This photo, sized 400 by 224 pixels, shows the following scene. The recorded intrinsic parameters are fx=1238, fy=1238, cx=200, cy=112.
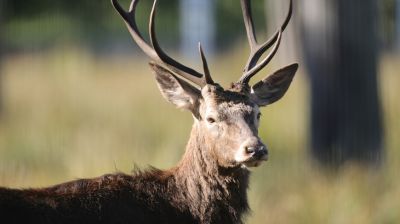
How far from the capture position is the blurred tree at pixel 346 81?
12.2 meters

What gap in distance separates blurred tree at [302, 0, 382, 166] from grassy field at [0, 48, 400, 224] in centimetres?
31

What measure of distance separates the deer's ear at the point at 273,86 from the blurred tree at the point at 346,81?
3.18m

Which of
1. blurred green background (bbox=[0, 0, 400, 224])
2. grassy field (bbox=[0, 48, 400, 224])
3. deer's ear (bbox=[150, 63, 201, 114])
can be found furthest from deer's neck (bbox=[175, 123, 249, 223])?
blurred green background (bbox=[0, 0, 400, 224])

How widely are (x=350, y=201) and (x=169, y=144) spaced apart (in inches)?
98.6

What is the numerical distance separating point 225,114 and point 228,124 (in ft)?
0.27

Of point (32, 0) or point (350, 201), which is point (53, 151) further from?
point (32, 0)

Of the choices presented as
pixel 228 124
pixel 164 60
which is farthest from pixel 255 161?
pixel 164 60

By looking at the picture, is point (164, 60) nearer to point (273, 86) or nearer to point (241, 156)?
point (273, 86)

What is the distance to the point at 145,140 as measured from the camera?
43.3 feet

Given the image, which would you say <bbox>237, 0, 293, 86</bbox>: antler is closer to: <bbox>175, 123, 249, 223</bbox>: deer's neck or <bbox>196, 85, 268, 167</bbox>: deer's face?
<bbox>196, 85, 268, 167</bbox>: deer's face

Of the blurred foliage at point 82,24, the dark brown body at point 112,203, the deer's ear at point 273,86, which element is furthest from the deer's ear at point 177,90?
the blurred foliage at point 82,24

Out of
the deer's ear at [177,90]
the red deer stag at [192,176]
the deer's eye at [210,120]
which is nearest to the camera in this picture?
the red deer stag at [192,176]

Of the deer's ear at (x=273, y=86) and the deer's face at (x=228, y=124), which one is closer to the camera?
the deer's face at (x=228, y=124)

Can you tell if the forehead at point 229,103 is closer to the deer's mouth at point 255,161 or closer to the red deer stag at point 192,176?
the red deer stag at point 192,176
